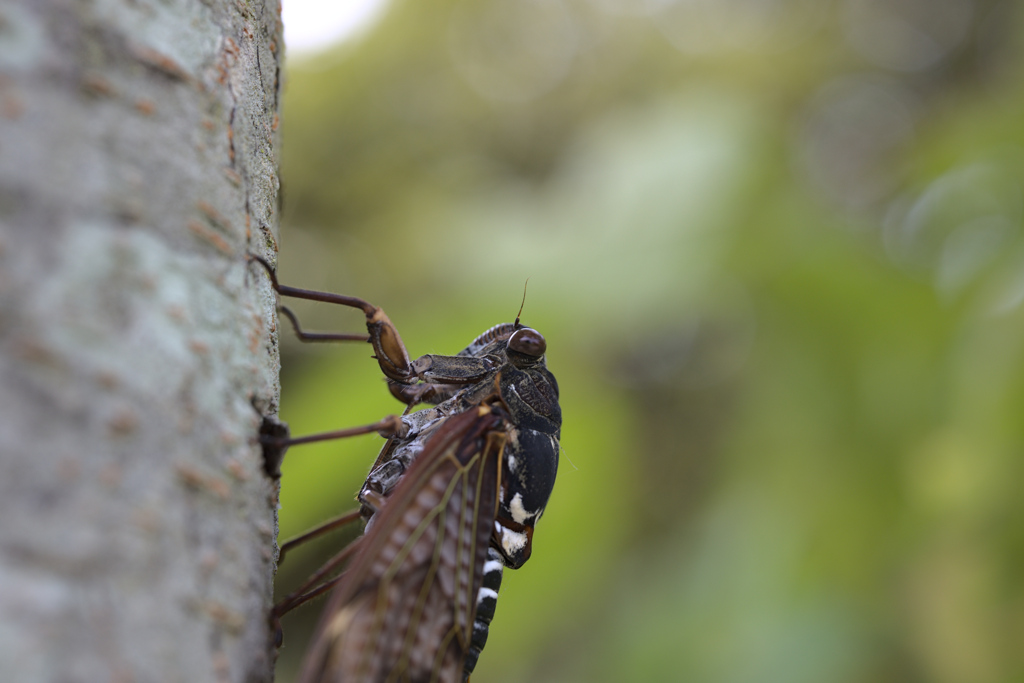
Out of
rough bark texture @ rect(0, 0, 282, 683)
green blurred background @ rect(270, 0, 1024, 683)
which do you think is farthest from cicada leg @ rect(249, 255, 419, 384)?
green blurred background @ rect(270, 0, 1024, 683)

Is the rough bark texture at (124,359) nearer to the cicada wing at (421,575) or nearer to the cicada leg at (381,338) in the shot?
the cicada wing at (421,575)

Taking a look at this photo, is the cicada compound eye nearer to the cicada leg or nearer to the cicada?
the cicada

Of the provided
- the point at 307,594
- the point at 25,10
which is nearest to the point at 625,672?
the point at 307,594

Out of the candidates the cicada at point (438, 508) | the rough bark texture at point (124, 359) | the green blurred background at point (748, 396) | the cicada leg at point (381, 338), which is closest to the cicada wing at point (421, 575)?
the cicada at point (438, 508)

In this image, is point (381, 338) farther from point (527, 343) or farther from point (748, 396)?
point (748, 396)

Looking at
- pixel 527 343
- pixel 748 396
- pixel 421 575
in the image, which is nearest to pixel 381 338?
pixel 527 343

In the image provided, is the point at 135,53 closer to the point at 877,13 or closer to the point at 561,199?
the point at 561,199
